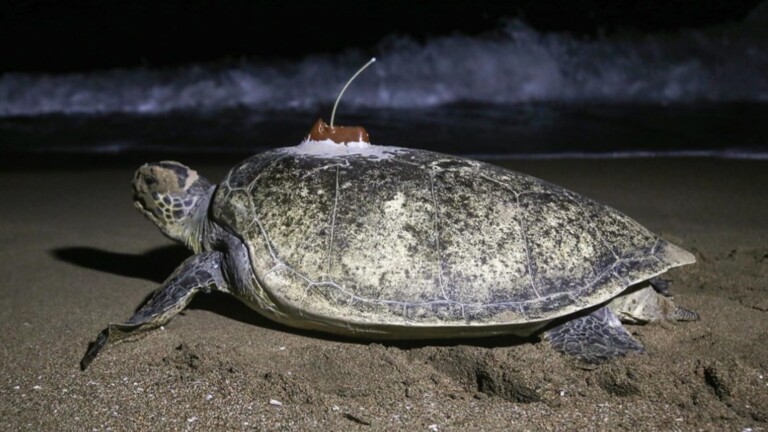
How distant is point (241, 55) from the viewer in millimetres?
16344

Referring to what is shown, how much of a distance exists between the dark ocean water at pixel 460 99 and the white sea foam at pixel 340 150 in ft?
15.8

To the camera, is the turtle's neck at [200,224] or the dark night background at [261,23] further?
the dark night background at [261,23]

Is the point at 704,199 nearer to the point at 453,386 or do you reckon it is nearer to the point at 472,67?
the point at 453,386

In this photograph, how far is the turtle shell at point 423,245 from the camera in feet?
9.23

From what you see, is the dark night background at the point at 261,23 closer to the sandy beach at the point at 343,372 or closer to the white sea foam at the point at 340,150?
the sandy beach at the point at 343,372

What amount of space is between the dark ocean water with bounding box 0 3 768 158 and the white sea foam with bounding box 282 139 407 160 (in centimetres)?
482

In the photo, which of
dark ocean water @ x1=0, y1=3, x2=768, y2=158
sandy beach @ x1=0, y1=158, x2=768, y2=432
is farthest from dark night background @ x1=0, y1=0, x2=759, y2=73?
sandy beach @ x1=0, y1=158, x2=768, y2=432

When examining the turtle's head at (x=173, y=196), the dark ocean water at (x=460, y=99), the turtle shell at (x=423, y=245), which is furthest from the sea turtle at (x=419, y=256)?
the dark ocean water at (x=460, y=99)

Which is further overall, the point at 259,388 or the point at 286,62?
the point at 286,62

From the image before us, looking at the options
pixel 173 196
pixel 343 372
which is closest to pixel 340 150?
pixel 173 196

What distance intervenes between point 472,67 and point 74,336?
12.3 metres

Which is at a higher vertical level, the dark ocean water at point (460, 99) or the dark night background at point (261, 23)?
the dark night background at point (261, 23)

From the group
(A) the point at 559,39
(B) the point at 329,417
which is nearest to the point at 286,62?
(A) the point at 559,39

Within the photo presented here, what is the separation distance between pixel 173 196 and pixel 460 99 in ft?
33.2
